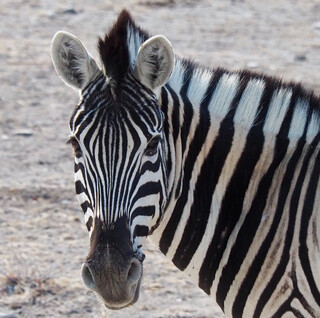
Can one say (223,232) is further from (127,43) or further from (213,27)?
(213,27)

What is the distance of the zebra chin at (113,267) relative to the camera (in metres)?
4.16

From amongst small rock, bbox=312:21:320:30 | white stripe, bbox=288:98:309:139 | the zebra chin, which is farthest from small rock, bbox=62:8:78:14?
the zebra chin

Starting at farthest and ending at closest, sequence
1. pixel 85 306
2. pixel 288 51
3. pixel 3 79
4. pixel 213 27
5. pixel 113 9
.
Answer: pixel 113 9 < pixel 213 27 < pixel 288 51 < pixel 3 79 < pixel 85 306

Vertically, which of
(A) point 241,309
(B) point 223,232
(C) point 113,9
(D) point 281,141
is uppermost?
(D) point 281,141

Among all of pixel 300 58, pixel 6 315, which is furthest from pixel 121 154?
pixel 300 58

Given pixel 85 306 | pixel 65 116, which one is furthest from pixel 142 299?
pixel 65 116

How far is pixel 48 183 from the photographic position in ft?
28.9

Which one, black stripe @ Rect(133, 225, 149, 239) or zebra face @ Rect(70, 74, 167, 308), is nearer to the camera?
zebra face @ Rect(70, 74, 167, 308)

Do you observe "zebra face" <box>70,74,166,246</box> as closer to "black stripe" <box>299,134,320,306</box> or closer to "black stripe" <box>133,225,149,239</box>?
"black stripe" <box>133,225,149,239</box>

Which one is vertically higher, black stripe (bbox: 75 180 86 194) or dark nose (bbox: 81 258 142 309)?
black stripe (bbox: 75 180 86 194)

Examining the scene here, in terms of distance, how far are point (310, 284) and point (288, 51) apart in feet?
28.4

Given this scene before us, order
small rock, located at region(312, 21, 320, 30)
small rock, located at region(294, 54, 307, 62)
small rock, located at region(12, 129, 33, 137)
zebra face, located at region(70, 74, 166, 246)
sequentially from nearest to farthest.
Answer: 1. zebra face, located at region(70, 74, 166, 246)
2. small rock, located at region(12, 129, 33, 137)
3. small rock, located at region(294, 54, 307, 62)
4. small rock, located at region(312, 21, 320, 30)

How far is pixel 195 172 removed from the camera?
15.4 feet

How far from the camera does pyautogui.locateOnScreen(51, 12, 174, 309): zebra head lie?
4.20m
